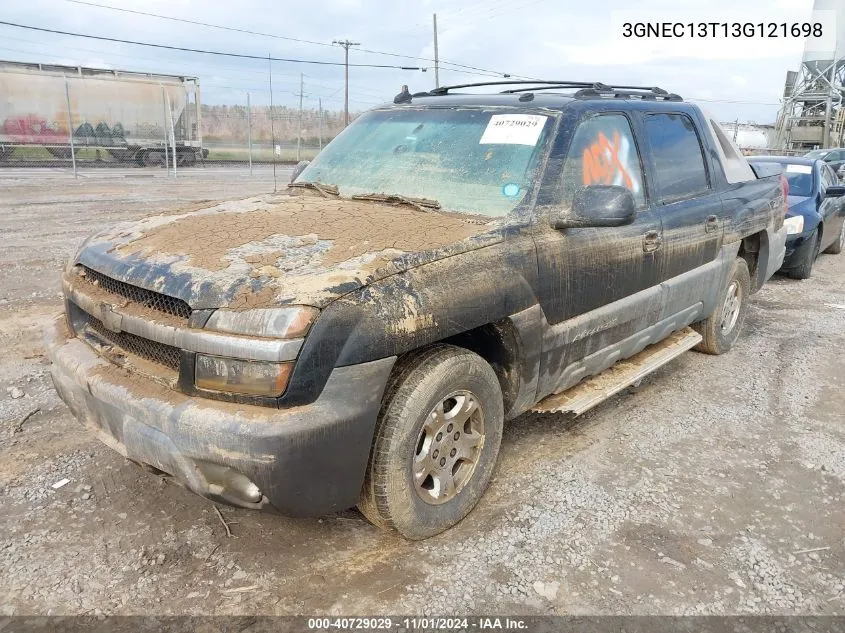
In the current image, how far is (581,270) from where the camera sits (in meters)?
3.34

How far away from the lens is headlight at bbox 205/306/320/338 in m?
2.25

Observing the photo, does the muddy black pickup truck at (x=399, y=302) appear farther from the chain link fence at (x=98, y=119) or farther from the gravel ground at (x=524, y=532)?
the chain link fence at (x=98, y=119)

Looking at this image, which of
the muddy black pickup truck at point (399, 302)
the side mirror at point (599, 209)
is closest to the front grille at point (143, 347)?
the muddy black pickup truck at point (399, 302)

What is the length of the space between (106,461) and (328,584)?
Answer: 1590mm

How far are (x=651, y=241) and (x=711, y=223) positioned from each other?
96 centimetres

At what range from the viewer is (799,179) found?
30.5 ft

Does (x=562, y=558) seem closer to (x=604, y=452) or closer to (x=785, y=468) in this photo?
(x=604, y=452)

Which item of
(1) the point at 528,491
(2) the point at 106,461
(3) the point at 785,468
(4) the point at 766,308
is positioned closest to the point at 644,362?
(3) the point at 785,468

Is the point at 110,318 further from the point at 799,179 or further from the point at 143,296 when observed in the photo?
the point at 799,179

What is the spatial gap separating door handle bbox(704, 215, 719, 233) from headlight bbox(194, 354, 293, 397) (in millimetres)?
3313

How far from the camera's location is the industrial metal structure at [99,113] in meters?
23.8

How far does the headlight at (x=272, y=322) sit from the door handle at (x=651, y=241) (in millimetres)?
2262

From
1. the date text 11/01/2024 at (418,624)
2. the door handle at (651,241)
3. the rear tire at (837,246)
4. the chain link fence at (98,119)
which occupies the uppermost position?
the chain link fence at (98,119)

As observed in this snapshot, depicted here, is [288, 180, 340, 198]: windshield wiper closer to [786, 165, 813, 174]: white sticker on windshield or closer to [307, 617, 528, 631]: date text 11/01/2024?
[307, 617, 528, 631]: date text 11/01/2024
